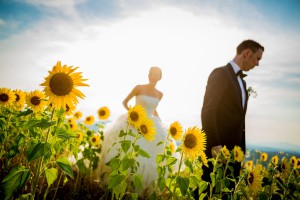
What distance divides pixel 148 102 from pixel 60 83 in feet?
14.2

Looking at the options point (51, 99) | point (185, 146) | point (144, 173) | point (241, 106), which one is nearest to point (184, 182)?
point (185, 146)

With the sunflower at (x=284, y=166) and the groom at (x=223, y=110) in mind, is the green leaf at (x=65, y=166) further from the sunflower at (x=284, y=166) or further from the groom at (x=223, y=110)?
the sunflower at (x=284, y=166)

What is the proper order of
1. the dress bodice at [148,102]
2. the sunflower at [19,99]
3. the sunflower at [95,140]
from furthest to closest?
1. the dress bodice at [148,102]
2. the sunflower at [95,140]
3. the sunflower at [19,99]

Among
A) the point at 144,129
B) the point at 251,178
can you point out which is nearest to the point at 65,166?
the point at 144,129

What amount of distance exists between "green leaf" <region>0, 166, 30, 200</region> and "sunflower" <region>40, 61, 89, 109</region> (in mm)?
550

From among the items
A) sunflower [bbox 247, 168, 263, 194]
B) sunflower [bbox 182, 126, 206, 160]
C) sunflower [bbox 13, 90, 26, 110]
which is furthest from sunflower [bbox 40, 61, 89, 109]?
sunflower [bbox 13, 90, 26, 110]

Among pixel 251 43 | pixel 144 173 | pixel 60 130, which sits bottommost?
pixel 144 173

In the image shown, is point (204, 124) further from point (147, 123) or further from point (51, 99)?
point (51, 99)

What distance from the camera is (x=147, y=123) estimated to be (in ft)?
10.7

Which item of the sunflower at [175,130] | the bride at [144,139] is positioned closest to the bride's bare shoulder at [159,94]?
the bride at [144,139]

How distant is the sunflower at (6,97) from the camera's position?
12.3 ft

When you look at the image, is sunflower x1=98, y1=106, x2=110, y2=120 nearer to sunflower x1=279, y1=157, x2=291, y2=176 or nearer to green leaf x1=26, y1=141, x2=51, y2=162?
sunflower x1=279, y1=157, x2=291, y2=176

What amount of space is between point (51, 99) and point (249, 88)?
322 centimetres

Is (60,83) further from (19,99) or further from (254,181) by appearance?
(19,99)
